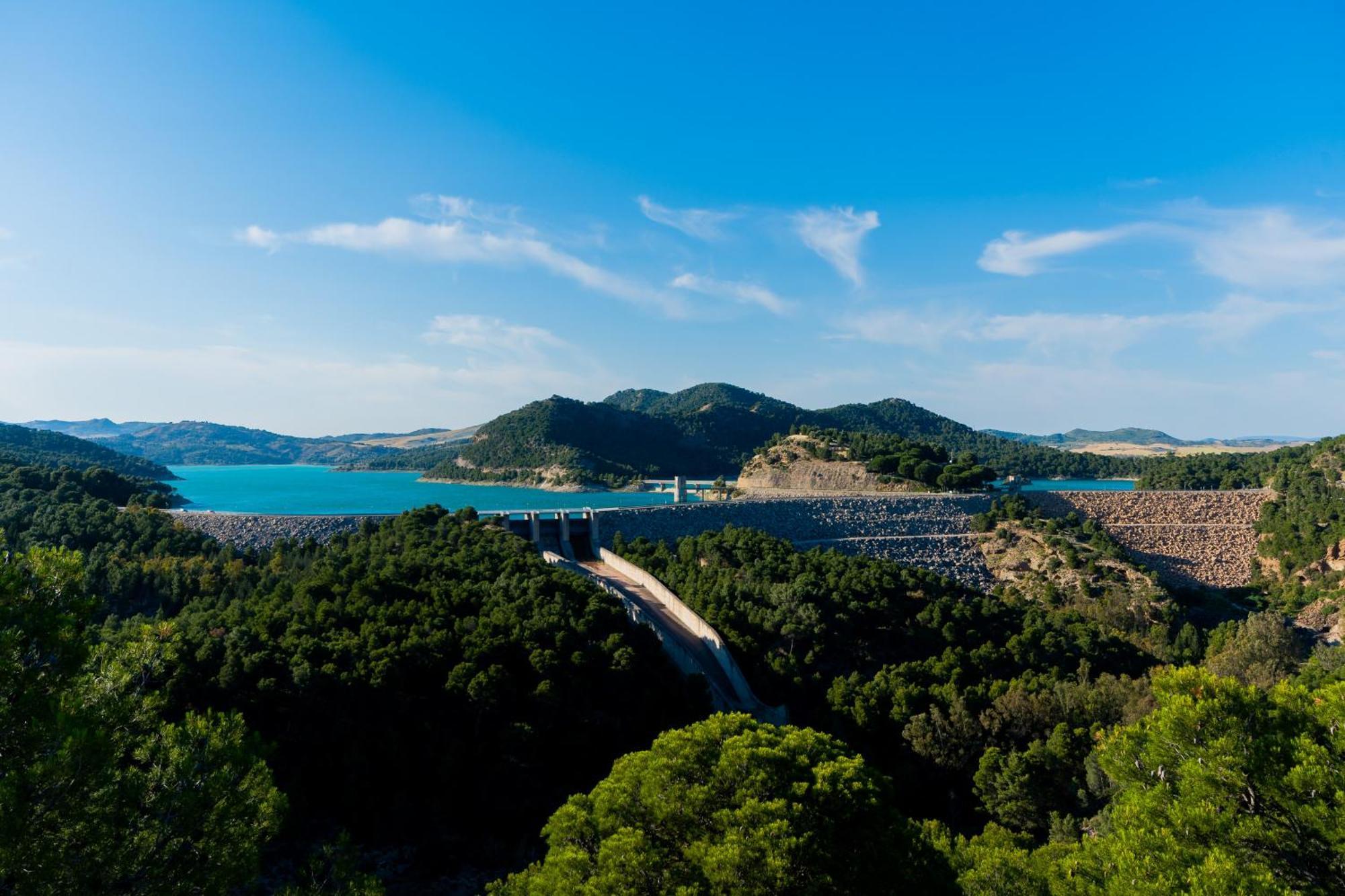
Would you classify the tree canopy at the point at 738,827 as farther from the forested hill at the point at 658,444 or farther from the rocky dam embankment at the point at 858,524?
the forested hill at the point at 658,444

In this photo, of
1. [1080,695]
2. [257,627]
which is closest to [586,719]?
[257,627]

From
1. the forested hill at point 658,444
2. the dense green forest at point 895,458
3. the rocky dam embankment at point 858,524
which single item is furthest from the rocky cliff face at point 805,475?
the forested hill at point 658,444

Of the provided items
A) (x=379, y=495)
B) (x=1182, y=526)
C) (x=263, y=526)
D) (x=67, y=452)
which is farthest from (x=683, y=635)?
(x=67, y=452)

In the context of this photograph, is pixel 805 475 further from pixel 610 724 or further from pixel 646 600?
pixel 610 724

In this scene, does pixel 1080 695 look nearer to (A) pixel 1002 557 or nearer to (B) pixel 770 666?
(B) pixel 770 666

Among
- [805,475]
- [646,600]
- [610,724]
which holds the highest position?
[805,475]
